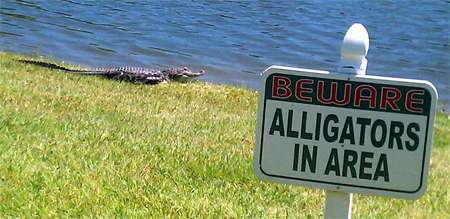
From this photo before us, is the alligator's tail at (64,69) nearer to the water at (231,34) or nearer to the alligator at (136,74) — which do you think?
the alligator at (136,74)

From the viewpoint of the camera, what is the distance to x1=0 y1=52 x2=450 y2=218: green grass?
11.9 ft

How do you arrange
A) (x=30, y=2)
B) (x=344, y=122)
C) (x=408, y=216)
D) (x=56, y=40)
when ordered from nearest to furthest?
(x=344, y=122) < (x=408, y=216) < (x=56, y=40) < (x=30, y=2)

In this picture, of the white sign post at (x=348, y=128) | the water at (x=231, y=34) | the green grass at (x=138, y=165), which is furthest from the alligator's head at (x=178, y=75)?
the white sign post at (x=348, y=128)

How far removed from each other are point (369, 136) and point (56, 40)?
12.4 meters

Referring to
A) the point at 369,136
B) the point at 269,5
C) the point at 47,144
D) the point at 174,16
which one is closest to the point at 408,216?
the point at 369,136

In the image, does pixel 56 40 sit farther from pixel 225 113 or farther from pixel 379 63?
pixel 225 113

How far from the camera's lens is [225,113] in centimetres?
654

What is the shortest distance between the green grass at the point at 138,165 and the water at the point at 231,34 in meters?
4.77

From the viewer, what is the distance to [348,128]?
198 centimetres

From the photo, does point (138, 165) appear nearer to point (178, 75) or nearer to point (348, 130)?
point (348, 130)

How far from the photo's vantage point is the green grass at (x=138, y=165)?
362 centimetres

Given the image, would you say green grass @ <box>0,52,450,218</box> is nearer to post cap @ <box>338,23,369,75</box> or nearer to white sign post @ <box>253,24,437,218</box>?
white sign post @ <box>253,24,437,218</box>

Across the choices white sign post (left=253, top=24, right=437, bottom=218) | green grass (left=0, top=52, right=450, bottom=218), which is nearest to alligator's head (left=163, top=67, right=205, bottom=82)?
green grass (left=0, top=52, right=450, bottom=218)

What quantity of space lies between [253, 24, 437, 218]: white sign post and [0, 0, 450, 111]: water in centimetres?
839
